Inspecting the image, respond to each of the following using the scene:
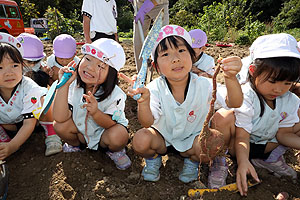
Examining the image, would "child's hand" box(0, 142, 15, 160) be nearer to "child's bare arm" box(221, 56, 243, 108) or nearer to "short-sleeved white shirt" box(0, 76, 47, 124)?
"short-sleeved white shirt" box(0, 76, 47, 124)

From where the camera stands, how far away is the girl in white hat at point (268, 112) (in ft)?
4.95

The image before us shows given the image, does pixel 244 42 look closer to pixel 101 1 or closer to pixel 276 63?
pixel 101 1

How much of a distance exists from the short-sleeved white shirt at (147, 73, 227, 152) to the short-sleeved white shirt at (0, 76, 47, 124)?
1018 mm

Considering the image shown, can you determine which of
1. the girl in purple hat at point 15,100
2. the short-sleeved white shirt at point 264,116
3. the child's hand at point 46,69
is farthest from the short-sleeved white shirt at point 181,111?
the child's hand at point 46,69

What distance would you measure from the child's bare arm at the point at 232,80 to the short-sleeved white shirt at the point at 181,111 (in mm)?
260

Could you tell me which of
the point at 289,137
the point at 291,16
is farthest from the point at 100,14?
the point at 291,16

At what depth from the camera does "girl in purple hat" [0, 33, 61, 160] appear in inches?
72.3

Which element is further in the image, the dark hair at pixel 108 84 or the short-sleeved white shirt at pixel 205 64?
the short-sleeved white shirt at pixel 205 64

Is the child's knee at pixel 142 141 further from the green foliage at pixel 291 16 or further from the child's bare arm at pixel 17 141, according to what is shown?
the green foliage at pixel 291 16

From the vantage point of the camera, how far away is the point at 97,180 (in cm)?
171

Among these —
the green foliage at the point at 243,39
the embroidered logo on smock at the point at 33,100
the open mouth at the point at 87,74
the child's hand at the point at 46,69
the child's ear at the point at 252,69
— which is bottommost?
the green foliage at the point at 243,39

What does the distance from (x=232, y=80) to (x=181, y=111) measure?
0.48m

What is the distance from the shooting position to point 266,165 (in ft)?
6.11

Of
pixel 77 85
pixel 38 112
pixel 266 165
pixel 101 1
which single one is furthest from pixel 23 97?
pixel 266 165
